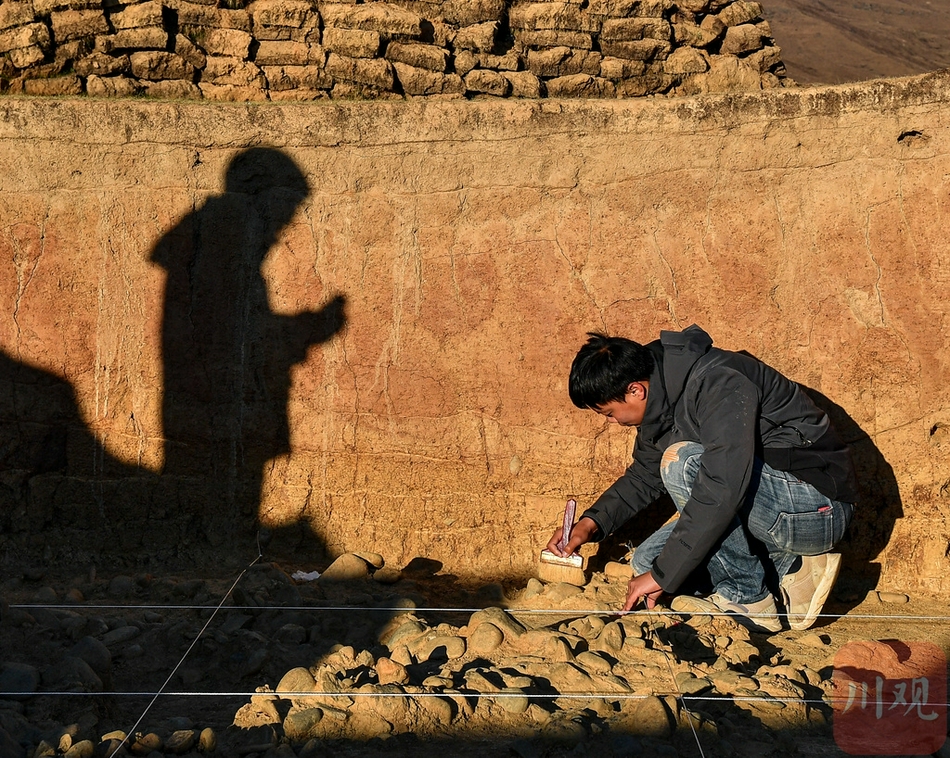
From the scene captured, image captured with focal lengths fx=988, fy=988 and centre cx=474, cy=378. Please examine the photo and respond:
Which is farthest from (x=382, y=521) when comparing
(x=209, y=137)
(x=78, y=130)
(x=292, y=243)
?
(x=78, y=130)

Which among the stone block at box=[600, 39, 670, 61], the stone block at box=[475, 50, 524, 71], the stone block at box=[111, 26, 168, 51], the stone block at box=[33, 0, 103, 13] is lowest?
the stone block at box=[111, 26, 168, 51]

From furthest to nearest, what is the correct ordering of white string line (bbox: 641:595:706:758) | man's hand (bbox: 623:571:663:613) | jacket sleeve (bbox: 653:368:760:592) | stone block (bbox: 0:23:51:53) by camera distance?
stone block (bbox: 0:23:51:53)
man's hand (bbox: 623:571:663:613)
jacket sleeve (bbox: 653:368:760:592)
white string line (bbox: 641:595:706:758)

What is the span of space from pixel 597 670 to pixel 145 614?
5.50ft

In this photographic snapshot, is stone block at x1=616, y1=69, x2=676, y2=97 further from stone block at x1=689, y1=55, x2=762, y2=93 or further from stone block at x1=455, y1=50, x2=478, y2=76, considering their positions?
stone block at x1=455, y1=50, x2=478, y2=76

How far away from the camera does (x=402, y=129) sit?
3928mm

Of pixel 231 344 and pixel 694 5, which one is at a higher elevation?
pixel 694 5

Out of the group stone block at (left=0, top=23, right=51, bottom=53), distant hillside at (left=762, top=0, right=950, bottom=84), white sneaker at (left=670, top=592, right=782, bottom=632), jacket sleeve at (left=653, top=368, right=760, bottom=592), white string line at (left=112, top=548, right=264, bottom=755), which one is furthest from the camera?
distant hillside at (left=762, top=0, right=950, bottom=84)

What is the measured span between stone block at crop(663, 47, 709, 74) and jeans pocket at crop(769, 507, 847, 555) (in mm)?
2594

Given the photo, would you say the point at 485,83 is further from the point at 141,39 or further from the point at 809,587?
the point at 809,587

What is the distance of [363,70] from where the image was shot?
459 centimetres

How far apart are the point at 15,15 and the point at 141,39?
570 millimetres

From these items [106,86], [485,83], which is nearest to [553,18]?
[485,83]

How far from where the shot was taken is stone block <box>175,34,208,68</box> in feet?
15.0

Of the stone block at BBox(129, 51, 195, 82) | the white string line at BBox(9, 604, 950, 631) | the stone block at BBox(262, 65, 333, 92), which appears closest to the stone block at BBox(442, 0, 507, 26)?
the stone block at BBox(262, 65, 333, 92)
